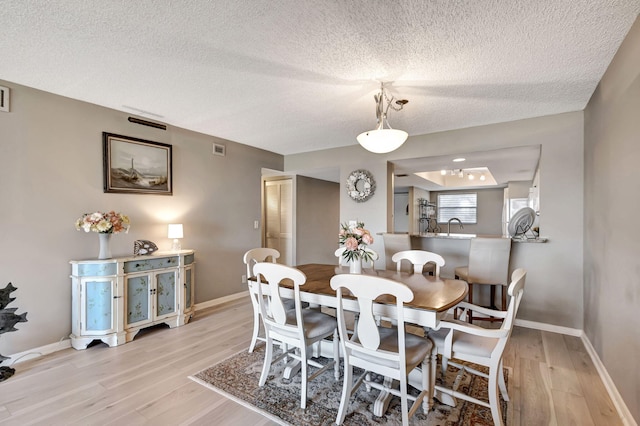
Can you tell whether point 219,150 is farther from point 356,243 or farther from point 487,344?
A: point 487,344

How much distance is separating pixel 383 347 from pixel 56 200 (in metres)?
3.31

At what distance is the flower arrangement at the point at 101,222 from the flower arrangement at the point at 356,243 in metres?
2.35

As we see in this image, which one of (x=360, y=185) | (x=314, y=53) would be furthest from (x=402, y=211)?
(x=314, y=53)

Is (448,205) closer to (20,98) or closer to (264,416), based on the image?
(264,416)

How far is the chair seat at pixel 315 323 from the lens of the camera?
221cm

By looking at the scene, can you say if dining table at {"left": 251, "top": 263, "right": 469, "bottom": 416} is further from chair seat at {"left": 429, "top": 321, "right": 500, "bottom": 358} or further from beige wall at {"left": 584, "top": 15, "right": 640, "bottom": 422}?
beige wall at {"left": 584, "top": 15, "right": 640, "bottom": 422}

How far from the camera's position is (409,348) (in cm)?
187

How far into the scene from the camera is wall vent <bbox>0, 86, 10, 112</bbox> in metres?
2.58

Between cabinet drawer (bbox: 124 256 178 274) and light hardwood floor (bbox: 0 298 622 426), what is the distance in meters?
0.75

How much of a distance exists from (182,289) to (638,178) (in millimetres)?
4147

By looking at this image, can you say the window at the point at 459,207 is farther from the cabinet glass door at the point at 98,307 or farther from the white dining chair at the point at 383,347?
the cabinet glass door at the point at 98,307

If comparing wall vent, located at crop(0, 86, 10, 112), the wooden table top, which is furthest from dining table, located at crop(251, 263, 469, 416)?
wall vent, located at crop(0, 86, 10, 112)

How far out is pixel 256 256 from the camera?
309 centimetres

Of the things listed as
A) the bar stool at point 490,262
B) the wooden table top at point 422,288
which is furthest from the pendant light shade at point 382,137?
the bar stool at point 490,262
